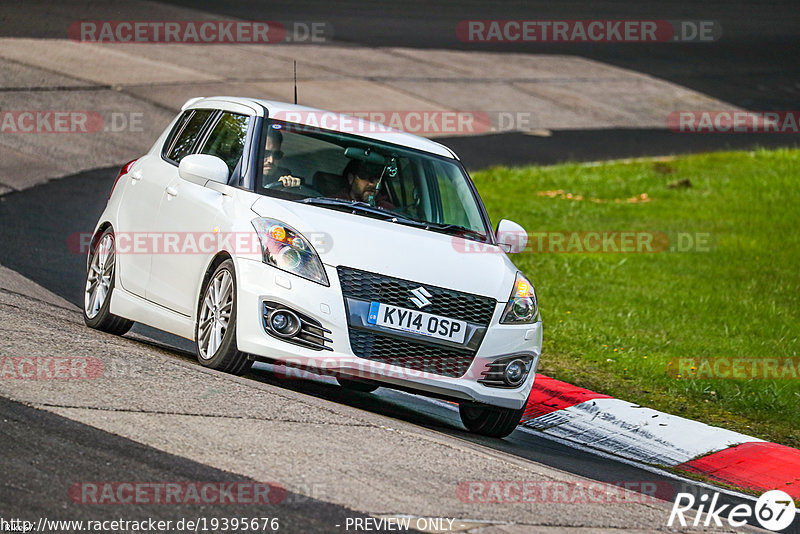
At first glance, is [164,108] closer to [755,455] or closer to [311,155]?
[311,155]

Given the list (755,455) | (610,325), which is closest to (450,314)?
(755,455)

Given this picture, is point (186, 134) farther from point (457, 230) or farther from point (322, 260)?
point (322, 260)

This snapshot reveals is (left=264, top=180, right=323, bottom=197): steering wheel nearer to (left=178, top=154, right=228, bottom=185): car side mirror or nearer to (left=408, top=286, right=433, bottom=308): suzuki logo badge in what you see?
(left=178, top=154, right=228, bottom=185): car side mirror

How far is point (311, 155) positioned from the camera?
8.73 meters

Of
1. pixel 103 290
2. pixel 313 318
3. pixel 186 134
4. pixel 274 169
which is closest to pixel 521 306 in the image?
pixel 313 318

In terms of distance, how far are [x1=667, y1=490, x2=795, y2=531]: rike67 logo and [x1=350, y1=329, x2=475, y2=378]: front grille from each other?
1.51m

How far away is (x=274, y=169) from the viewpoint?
840cm

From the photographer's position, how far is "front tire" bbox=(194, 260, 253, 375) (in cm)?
766

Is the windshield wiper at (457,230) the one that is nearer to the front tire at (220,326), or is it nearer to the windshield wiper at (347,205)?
the windshield wiper at (347,205)

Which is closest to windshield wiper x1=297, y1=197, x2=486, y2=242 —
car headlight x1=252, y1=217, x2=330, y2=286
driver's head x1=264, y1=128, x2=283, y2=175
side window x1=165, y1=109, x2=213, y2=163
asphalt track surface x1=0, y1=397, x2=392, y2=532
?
driver's head x1=264, y1=128, x2=283, y2=175

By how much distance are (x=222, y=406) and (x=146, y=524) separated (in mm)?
1722

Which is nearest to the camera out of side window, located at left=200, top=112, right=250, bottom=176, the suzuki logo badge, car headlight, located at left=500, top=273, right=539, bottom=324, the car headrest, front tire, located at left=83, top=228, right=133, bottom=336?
the suzuki logo badge

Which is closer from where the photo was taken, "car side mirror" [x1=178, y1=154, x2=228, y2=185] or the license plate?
the license plate

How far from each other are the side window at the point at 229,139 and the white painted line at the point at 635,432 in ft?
9.95
